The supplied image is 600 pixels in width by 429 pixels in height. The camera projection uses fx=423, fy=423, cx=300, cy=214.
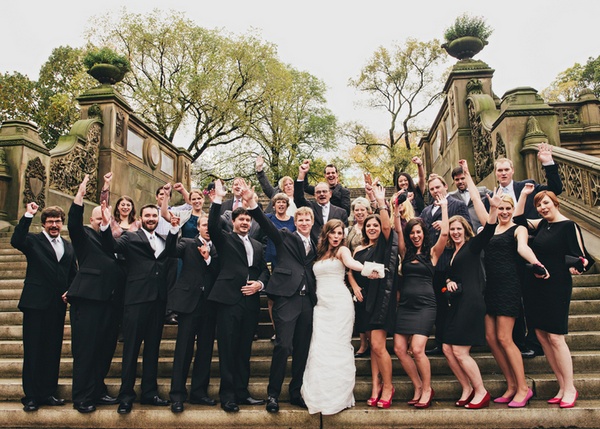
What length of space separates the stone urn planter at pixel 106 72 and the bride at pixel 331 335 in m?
11.3

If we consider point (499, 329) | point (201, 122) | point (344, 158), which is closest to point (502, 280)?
point (499, 329)

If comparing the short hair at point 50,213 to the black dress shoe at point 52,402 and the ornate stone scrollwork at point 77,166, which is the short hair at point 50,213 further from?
the ornate stone scrollwork at point 77,166

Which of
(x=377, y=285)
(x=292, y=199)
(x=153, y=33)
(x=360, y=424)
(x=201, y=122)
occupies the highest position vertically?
(x=153, y=33)

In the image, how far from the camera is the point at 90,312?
4410mm

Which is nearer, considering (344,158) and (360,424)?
(360,424)

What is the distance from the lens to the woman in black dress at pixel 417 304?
4207 millimetres

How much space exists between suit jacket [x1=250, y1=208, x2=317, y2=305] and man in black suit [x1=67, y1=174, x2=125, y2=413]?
1.71 m

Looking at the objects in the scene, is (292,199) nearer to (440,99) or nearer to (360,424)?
(360,424)

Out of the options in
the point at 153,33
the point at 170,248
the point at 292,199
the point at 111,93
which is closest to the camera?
the point at 170,248

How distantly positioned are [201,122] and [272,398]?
26596mm

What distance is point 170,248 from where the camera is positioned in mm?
4707

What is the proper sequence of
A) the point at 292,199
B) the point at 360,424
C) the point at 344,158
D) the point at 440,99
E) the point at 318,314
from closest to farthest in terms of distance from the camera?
the point at 360,424, the point at 318,314, the point at 292,199, the point at 440,99, the point at 344,158

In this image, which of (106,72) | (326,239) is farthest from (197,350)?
(106,72)

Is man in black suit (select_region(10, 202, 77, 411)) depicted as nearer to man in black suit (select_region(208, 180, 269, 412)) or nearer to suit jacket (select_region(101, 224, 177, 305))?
suit jacket (select_region(101, 224, 177, 305))
